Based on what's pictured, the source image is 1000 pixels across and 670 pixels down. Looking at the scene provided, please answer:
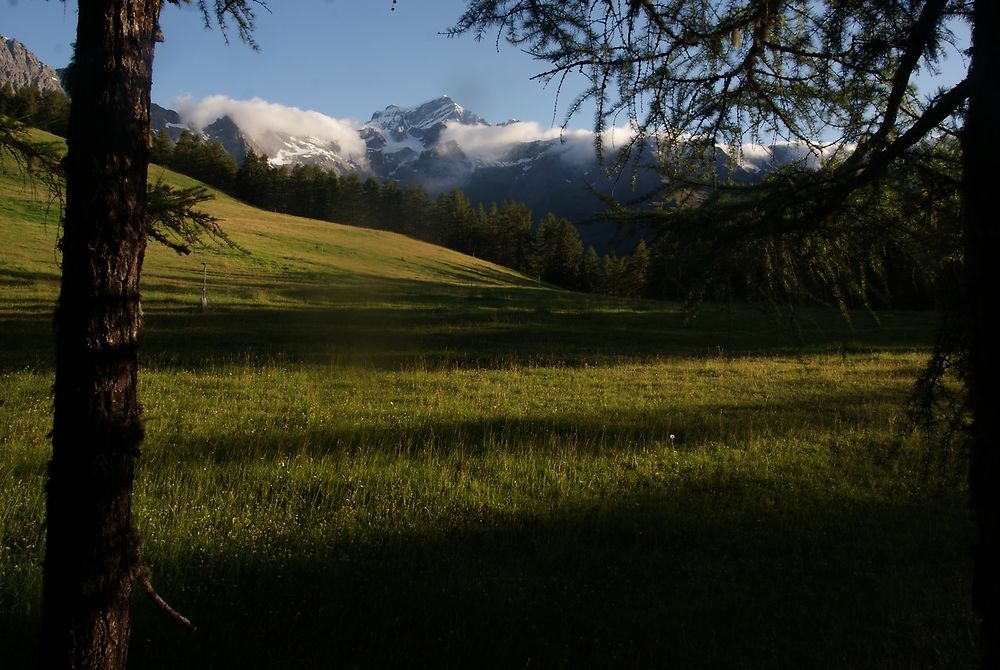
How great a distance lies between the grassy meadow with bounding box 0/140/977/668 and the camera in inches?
135

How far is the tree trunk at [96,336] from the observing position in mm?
2262

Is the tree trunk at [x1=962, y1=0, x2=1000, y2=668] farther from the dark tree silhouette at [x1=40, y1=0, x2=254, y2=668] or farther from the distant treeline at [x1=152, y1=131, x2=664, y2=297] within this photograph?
the distant treeline at [x1=152, y1=131, x2=664, y2=297]

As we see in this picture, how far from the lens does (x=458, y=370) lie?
1491 centimetres

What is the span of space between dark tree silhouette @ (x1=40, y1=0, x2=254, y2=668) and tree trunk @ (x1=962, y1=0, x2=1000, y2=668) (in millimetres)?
3143

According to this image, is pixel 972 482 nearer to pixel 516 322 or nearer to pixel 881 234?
pixel 881 234

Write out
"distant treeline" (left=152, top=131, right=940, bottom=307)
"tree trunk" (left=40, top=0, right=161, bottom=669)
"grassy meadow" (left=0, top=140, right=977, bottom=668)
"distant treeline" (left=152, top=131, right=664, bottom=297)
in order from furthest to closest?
"distant treeline" (left=152, top=131, right=664, bottom=297) → "distant treeline" (left=152, top=131, right=940, bottom=307) → "grassy meadow" (left=0, top=140, right=977, bottom=668) → "tree trunk" (left=40, top=0, right=161, bottom=669)

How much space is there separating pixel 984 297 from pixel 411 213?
9227 cm

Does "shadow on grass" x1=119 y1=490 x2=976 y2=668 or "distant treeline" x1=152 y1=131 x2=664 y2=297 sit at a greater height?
"distant treeline" x1=152 y1=131 x2=664 y2=297

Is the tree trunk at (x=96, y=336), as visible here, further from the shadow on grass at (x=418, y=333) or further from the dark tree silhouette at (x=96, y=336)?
the shadow on grass at (x=418, y=333)

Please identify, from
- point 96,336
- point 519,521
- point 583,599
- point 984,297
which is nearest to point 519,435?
point 519,521

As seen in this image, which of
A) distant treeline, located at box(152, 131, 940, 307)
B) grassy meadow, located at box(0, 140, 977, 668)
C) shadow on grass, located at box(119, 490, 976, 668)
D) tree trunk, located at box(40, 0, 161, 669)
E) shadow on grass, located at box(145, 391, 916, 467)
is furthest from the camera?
distant treeline, located at box(152, 131, 940, 307)

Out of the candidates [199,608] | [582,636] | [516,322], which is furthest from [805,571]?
[516,322]

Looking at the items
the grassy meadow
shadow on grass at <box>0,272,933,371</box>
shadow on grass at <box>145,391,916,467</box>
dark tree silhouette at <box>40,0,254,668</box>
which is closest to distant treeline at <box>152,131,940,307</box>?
shadow on grass at <box>0,272,933,371</box>

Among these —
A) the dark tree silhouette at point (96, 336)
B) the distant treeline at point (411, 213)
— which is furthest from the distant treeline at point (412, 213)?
the dark tree silhouette at point (96, 336)
